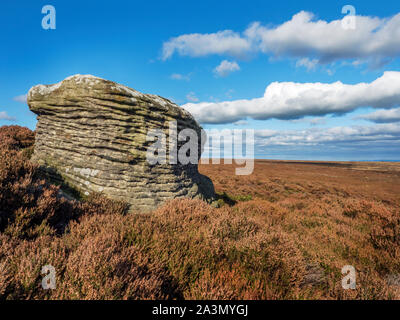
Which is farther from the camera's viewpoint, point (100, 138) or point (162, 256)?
point (100, 138)

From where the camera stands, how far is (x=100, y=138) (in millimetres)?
7383

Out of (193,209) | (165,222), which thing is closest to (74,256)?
(165,222)

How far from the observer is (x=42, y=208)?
13.9 ft

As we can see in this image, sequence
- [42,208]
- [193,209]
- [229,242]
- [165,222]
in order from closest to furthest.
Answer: [229,242] → [42,208] → [165,222] → [193,209]

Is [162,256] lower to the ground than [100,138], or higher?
lower

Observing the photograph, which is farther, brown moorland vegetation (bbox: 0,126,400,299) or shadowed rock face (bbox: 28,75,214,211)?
shadowed rock face (bbox: 28,75,214,211)

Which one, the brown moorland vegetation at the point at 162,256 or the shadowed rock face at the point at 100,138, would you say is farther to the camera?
the shadowed rock face at the point at 100,138

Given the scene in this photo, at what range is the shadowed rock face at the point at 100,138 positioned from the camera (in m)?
7.24

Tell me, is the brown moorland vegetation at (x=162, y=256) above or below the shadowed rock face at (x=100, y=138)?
below

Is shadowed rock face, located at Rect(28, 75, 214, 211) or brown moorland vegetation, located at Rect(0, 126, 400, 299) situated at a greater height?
shadowed rock face, located at Rect(28, 75, 214, 211)

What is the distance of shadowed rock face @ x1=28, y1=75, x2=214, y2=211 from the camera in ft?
23.7
